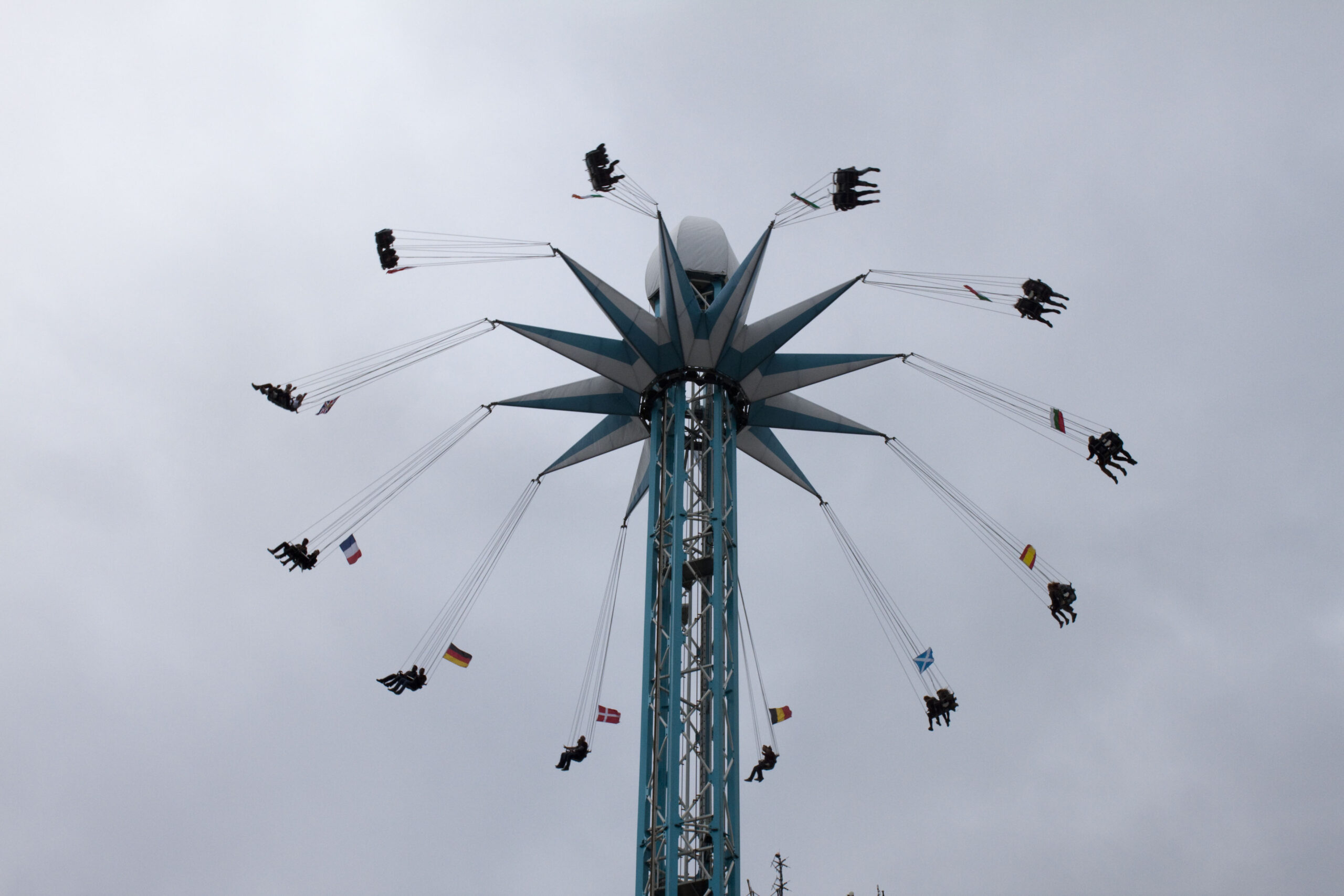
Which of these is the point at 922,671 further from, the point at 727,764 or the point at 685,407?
the point at 685,407

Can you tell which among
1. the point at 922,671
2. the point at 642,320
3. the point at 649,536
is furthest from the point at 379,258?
the point at 922,671

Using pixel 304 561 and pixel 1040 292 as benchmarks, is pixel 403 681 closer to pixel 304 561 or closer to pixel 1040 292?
pixel 304 561

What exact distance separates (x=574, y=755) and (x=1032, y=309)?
1718 cm

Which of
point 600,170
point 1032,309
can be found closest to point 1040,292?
point 1032,309

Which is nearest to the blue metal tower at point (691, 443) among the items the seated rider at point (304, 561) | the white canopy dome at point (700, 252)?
the white canopy dome at point (700, 252)

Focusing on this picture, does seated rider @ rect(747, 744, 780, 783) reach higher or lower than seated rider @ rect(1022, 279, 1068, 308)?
lower

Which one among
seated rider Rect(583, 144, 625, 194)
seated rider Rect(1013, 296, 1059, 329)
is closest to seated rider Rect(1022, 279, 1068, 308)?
seated rider Rect(1013, 296, 1059, 329)

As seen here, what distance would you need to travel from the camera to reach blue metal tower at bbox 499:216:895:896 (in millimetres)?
28344

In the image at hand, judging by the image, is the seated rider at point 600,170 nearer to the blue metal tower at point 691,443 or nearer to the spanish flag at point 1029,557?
the blue metal tower at point 691,443

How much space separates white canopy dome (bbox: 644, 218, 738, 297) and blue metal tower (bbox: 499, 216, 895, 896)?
46 millimetres

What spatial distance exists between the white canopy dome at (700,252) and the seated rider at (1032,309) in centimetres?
834

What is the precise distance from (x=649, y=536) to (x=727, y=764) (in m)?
6.18

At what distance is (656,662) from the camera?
98.5 feet

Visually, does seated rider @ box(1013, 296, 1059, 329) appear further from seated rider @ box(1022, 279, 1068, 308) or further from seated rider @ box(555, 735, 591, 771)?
seated rider @ box(555, 735, 591, 771)
